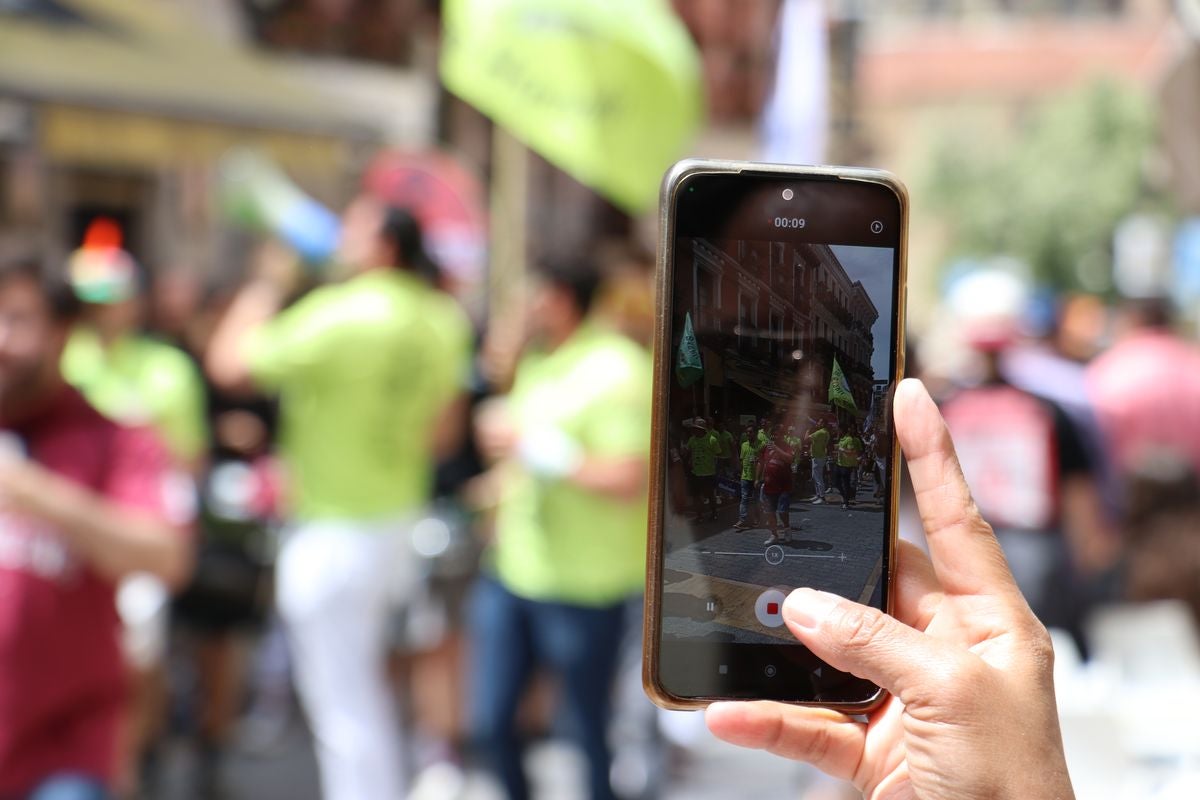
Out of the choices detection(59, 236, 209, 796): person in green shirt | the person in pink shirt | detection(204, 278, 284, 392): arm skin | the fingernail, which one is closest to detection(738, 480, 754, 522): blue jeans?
the fingernail

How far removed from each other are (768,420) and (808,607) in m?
0.19

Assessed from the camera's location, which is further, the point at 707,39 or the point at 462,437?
the point at 707,39

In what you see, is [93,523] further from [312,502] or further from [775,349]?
[775,349]

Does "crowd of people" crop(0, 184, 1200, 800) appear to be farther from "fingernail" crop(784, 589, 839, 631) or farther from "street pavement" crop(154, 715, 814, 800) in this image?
"fingernail" crop(784, 589, 839, 631)

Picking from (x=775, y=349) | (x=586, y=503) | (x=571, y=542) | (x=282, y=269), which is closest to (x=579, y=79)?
(x=586, y=503)

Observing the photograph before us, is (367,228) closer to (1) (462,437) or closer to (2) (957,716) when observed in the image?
(1) (462,437)

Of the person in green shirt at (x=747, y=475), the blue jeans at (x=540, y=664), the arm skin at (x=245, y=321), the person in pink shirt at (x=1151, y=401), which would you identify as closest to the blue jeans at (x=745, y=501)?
the person in green shirt at (x=747, y=475)

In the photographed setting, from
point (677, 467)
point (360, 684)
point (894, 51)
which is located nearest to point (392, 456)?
point (360, 684)

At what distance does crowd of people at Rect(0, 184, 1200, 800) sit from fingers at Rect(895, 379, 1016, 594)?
81.7 inches

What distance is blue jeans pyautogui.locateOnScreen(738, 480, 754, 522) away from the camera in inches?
53.6

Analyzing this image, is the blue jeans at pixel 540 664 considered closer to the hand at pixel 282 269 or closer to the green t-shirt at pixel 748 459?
the hand at pixel 282 269

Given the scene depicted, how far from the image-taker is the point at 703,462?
137cm

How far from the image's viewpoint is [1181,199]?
4496mm

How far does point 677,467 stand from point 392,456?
3.27 meters
